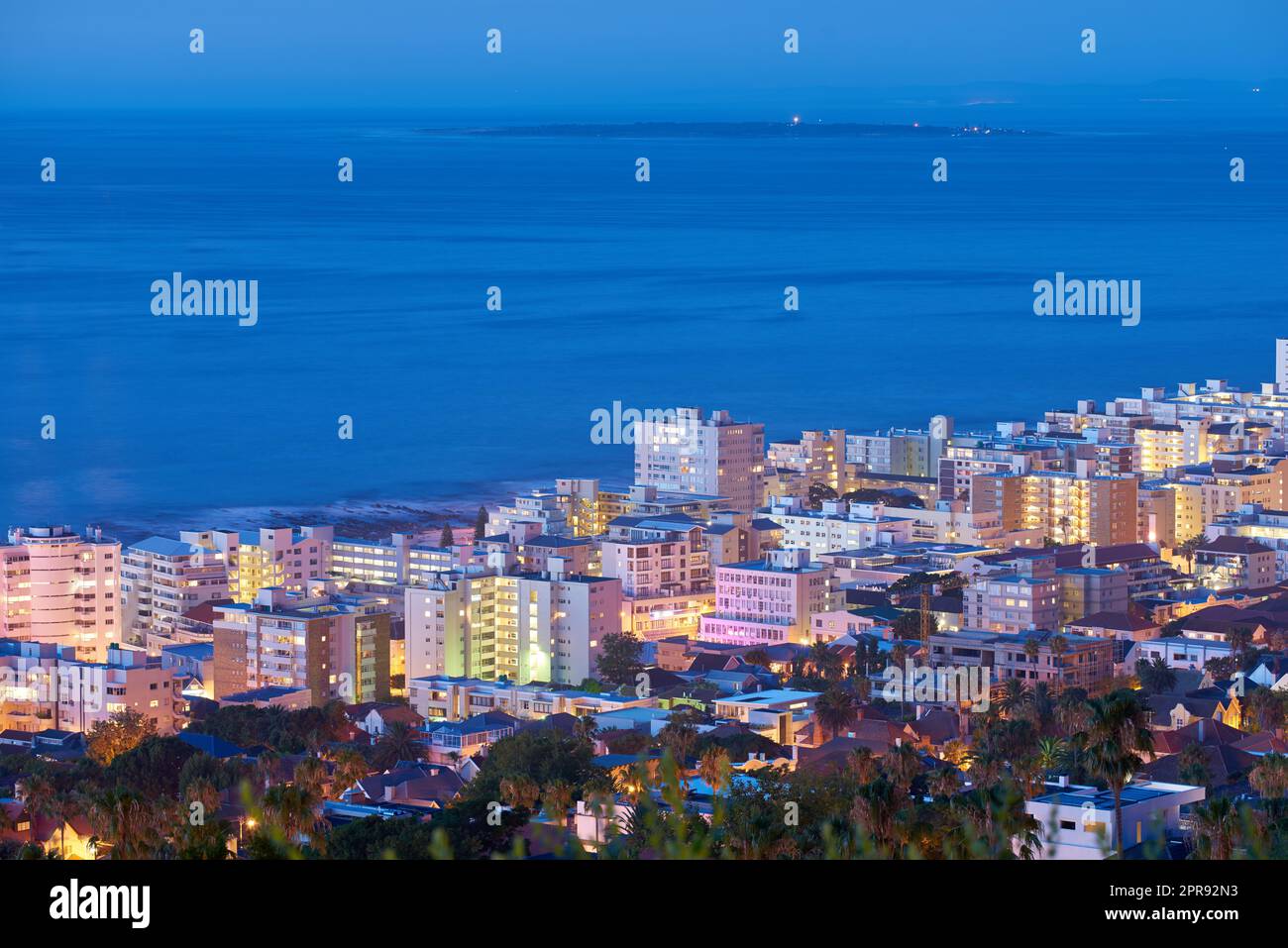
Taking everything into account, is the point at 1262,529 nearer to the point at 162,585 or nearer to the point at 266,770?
the point at 162,585

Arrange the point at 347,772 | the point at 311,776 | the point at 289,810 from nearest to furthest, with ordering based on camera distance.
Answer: the point at 289,810 → the point at 311,776 → the point at 347,772

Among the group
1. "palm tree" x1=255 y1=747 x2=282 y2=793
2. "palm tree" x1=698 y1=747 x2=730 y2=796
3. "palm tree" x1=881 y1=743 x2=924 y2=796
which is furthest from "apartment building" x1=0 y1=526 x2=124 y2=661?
"palm tree" x1=881 y1=743 x2=924 y2=796

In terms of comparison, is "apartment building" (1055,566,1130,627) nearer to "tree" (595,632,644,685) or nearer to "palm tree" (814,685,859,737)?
"tree" (595,632,644,685)

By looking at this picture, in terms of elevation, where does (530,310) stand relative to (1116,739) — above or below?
above

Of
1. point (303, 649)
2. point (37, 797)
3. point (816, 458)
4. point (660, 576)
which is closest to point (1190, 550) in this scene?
point (660, 576)

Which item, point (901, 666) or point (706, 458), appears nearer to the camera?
point (901, 666)

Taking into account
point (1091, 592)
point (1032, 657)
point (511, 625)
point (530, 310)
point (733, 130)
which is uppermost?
point (733, 130)

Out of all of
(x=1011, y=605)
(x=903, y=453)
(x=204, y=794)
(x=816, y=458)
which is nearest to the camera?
(x=204, y=794)
